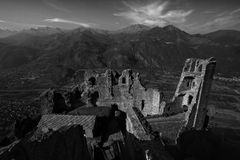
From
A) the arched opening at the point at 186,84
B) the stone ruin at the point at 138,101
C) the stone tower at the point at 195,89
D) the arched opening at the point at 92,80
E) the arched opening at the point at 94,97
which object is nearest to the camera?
the stone ruin at the point at 138,101

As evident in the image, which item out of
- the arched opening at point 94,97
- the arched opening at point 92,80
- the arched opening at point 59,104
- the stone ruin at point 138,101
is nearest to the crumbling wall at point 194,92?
the stone ruin at point 138,101

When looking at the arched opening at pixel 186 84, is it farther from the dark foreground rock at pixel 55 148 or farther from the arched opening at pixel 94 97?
the dark foreground rock at pixel 55 148

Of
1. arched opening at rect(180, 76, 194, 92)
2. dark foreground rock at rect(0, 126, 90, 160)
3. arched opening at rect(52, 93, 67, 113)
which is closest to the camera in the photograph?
dark foreground rock at rect(0, 126, 90, 160)

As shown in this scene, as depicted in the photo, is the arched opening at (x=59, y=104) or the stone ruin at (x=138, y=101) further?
the arched opening at (x=59, y=104)

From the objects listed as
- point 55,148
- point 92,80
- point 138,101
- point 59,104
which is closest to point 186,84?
point 138,101

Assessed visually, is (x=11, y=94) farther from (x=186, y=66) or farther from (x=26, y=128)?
(x=186, y=66)

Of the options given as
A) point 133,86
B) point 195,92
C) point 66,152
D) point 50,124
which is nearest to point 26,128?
point 50,124

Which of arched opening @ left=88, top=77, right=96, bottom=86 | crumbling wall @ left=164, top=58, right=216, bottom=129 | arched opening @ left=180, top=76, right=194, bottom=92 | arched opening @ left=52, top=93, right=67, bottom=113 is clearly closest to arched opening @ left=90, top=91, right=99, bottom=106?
arched opening @ left=88, top=77, right=96, bottom=86

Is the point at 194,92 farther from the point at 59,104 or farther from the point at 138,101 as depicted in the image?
the point at 59,104

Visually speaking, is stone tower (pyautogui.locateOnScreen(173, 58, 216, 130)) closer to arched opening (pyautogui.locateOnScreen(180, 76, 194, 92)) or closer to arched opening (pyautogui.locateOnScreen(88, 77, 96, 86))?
arched opening (pyautogui.locateOnScreen(180, 76, 194, 92))
